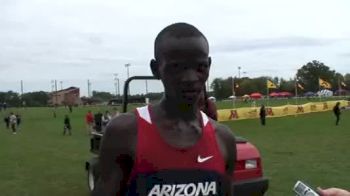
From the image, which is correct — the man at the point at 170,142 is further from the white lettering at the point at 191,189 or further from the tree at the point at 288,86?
the tree at the point at 288,86

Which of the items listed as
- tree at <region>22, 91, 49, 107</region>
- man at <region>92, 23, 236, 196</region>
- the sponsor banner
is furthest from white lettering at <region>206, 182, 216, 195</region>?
tree at <region>22, 91, 49, 107</region>

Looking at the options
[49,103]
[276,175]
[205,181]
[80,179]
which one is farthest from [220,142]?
[49,103]

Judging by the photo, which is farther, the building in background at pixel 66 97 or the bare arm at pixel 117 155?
the building in background at pixel 66 97

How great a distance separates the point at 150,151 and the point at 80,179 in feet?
35.5

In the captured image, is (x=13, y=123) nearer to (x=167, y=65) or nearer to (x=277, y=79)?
(x=167, y=65)

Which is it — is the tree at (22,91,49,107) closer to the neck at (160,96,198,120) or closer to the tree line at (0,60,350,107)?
the tree line at (0,60,350,107)

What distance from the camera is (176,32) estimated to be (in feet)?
6.79

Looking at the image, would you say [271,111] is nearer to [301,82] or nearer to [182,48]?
[182,48]

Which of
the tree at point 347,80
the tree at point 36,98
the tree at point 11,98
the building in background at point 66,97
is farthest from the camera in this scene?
the tree at point 347,80

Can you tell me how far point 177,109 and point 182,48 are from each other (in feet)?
0.77

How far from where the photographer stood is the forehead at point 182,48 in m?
2.03

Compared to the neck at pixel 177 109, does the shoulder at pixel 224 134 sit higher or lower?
lower

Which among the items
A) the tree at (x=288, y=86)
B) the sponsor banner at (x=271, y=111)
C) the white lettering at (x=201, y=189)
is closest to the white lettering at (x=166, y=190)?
the white lettering at (x=201, y=189)

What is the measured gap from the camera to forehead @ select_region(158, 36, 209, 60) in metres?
2.03
